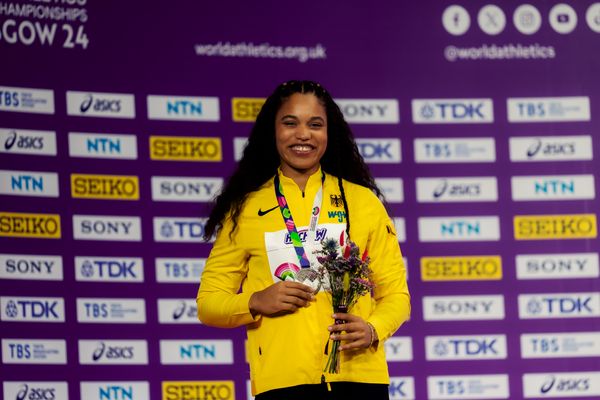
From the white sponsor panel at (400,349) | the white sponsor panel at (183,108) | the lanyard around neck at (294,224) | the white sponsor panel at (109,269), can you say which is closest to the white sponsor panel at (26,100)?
the white sponsor panel at (183,108)

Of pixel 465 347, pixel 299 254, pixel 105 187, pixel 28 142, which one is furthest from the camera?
pixel 465 347

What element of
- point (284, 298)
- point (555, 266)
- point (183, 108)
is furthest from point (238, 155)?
point (284, 298)

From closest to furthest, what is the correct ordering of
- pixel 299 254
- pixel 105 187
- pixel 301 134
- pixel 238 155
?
pixel 299 254, pixel 301 134, pixel 105 187, pixel 238 155

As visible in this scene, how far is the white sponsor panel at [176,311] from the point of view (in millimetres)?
5500

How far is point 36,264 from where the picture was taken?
17.3 feet

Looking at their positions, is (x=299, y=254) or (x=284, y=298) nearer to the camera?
(x=284, y=298)

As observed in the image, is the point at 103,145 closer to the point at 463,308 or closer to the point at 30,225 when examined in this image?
the point at 30,225

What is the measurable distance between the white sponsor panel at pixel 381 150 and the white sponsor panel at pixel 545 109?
25.8 inches

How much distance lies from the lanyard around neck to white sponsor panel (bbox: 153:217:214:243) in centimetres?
262

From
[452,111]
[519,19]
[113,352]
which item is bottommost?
[113,352]

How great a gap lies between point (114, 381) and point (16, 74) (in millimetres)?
1600

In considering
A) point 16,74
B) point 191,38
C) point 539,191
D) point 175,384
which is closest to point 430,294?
point 539,191

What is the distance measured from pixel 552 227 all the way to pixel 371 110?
117 centimetres

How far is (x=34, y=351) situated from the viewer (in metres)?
5.25
